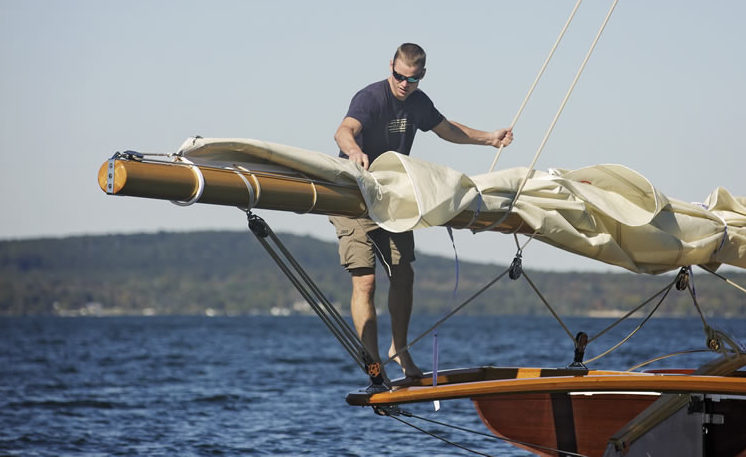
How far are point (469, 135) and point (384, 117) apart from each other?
0.93 metres

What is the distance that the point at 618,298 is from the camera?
5851 inches

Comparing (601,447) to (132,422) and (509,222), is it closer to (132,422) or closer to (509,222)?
(509,222)

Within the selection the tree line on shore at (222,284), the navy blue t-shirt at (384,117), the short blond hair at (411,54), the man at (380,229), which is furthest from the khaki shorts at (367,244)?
the tree line on shore at (222,284)

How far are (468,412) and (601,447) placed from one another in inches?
409

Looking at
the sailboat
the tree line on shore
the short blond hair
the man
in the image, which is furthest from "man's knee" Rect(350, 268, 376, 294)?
Answer: the tree line on shore

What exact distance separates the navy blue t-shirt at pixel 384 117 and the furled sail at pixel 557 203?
758mm

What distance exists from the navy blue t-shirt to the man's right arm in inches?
2.9

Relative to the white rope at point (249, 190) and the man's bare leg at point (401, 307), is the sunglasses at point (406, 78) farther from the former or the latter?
the white rope at point (249, 190)

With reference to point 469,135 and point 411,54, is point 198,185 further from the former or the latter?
point 469,135

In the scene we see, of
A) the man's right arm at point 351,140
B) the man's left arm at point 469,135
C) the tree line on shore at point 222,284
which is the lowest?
the tree line on shore at point 222,284

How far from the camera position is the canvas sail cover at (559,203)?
6.08 metres

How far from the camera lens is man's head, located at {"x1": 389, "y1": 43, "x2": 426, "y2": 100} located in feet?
23.0

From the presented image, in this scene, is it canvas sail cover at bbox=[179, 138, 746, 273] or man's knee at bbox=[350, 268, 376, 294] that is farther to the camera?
man's knee at bbox=[350, 268, 376, 294]

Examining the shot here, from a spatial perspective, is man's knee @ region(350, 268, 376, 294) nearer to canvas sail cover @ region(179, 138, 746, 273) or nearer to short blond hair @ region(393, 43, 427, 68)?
canvas sail cover @ region(179, 138, 746, 273)
